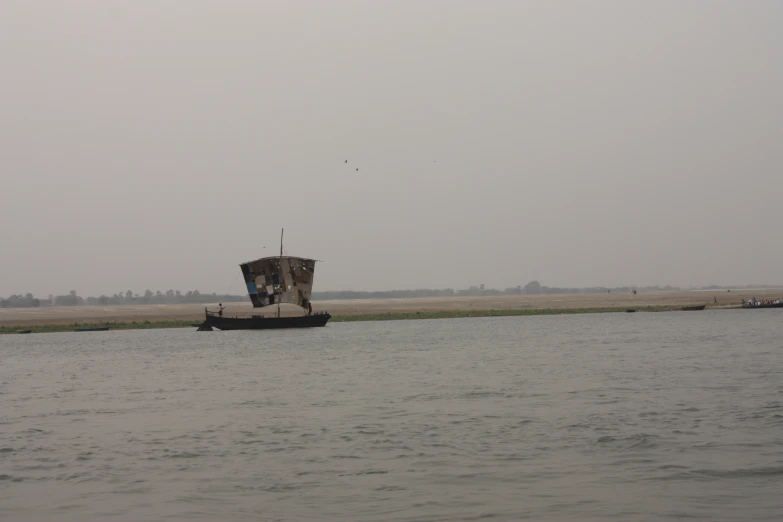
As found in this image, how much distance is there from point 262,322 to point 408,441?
61.8m

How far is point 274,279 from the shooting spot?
254 feet

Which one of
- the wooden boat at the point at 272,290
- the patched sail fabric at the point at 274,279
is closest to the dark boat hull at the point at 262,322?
the wooden boat at the point at 272,290

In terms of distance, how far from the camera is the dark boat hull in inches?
3009

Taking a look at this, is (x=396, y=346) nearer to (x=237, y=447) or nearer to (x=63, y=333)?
(x=237, y=447)

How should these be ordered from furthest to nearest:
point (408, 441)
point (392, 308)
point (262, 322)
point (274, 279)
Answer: point (392, 308), point (274, 279), point (262, 322), point (408, 441)

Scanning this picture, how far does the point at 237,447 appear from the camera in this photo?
55.0 feet

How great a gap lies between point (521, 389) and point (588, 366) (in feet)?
26.1

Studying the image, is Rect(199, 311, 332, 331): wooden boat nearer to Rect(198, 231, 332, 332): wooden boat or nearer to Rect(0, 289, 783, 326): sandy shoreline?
Rect(198, 231, 332, 332): wooden boat

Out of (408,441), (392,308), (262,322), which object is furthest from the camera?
(392,308)

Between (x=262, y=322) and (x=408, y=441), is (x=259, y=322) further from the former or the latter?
(x=408, y=441)

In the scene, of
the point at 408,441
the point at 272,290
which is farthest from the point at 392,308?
the point at 408,441

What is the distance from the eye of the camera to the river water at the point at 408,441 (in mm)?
11883

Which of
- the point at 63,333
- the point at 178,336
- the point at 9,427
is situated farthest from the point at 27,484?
the point at 63,333

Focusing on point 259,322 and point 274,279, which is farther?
point 274,279
